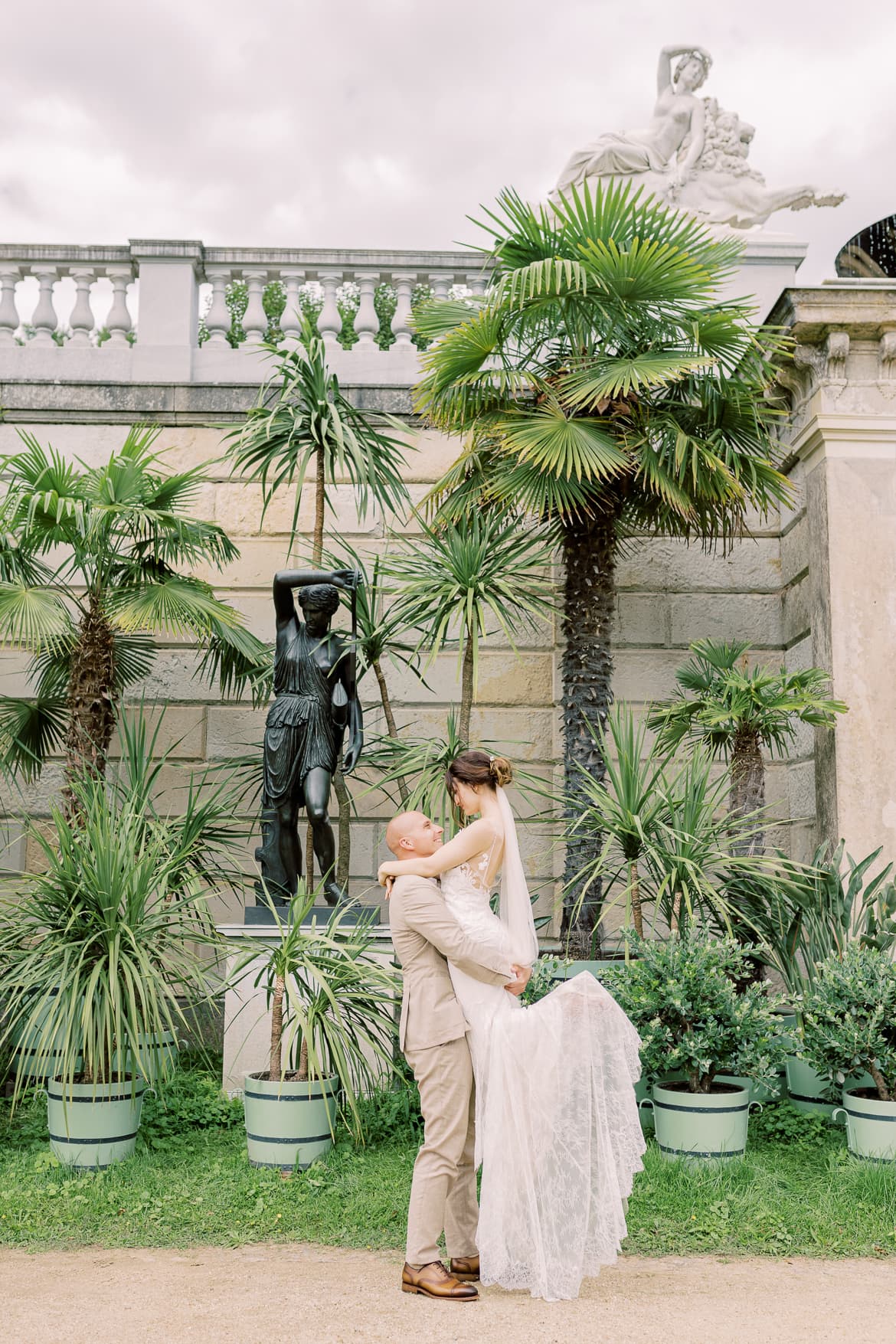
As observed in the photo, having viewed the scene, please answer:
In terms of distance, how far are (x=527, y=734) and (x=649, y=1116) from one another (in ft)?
10.9

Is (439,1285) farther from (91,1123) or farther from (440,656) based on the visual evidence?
(440,656)

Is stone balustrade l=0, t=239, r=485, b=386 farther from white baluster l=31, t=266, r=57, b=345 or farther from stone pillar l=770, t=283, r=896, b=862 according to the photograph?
stone pillar l=770, t=283, r=896, b=862

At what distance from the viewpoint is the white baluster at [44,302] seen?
8562 millimetres

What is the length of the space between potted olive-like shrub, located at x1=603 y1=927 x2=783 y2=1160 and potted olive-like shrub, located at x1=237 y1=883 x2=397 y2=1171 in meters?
1.15

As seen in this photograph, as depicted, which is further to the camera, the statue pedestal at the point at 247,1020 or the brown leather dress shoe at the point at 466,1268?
the statue pedestal at the point at 247,1020

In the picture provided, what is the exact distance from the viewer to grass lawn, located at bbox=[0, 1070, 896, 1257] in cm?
409

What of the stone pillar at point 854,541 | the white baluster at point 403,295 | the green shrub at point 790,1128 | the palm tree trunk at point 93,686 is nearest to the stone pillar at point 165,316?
the white baluster at point 403,295

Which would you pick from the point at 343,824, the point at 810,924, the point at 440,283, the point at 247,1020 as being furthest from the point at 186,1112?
the point at 440,283

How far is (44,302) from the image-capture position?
857cm

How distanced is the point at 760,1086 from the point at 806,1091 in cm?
39

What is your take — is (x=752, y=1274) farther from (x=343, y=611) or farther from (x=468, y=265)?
(x=468, y=265)

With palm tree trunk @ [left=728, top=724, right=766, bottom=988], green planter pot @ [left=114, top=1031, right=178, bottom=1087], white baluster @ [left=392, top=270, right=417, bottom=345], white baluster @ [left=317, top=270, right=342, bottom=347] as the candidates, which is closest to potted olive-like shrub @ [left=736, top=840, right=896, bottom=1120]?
palm tree trunk @ [left=728, top=724, right=766, bottom=988]

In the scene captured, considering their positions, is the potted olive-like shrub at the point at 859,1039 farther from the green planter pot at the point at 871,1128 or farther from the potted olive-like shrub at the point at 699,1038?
the potted olive-like shrub at the point at 699,1038

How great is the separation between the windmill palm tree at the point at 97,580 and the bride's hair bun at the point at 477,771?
3.09 meters
